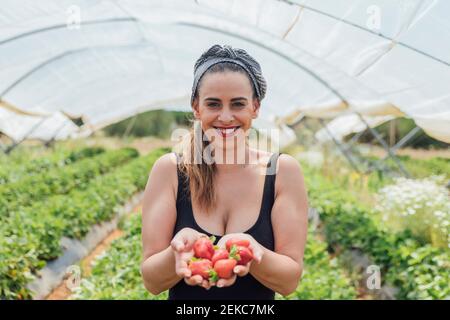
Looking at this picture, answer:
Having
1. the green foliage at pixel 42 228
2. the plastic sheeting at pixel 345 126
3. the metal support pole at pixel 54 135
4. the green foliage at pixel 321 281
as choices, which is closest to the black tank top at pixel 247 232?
the green foliage at pixel 321 281

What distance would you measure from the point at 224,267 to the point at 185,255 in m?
0.09

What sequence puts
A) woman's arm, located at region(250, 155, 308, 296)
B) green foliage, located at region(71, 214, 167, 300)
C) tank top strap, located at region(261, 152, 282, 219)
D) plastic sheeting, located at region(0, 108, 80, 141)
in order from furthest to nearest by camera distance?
plastic sheeting, located at region(0, 108, 80, 141) → green foliage, located at region(71, 214, 167, 300) → tank top strap, located at region(261, 152, 282, 219) → woman's arm, located at region(250, 155, 308, 296)

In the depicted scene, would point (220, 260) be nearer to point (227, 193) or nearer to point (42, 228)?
point (227, 193)

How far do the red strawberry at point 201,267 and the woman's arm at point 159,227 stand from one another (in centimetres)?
9

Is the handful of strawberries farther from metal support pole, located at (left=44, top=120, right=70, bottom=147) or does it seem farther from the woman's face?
metal support pole, located at (left=44, top=120, right=70, bottom=147)

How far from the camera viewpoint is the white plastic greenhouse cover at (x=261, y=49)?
4.28 m

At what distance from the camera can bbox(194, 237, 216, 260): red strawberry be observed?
4.08ft

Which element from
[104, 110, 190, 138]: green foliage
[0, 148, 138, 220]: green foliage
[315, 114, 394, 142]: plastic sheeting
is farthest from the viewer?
[104, 110, 190, 138]: green foliage

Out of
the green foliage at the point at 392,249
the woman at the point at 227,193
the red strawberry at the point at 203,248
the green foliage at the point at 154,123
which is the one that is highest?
the green foliage at the point at 154,123

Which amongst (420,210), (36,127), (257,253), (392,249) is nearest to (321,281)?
(392,249)

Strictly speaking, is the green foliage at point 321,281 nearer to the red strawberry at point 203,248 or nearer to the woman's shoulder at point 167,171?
the woman's shoulder at point 167,171

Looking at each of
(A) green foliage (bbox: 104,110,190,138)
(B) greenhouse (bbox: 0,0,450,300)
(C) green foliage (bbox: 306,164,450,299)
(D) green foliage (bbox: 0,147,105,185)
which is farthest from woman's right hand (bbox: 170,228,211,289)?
(A) green foliage (bbox: 104,110,190,138)

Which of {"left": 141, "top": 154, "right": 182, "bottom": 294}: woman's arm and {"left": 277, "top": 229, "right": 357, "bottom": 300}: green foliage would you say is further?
{"left": 277, "top": 229, "right": 357, "bottom": 300}: green foliage
